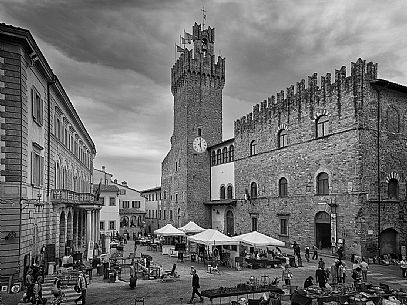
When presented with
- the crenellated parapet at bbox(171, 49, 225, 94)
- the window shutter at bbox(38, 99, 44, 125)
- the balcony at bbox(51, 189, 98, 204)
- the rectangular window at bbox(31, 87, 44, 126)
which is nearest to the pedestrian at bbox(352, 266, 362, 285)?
the rectangular window at bbox(31, 87, 44, 126)

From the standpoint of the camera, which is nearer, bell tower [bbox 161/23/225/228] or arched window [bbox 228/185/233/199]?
arched window [bbox 228/185/233/199]

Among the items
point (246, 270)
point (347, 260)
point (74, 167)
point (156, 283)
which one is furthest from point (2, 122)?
point (347, 260)

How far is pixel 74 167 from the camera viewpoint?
36406 millimetres

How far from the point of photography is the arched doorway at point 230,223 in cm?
4493

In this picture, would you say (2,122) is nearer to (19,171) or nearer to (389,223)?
(19,171)

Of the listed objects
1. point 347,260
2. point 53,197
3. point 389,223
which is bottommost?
point 347,260

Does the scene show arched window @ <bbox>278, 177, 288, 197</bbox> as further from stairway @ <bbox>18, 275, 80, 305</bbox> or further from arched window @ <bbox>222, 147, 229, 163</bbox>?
stairway @ <bbox>18, 275, 80, 305</bbox>

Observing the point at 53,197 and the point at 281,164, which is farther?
the point at 281,164

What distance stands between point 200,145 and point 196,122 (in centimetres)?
277

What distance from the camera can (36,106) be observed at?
21.1 meters

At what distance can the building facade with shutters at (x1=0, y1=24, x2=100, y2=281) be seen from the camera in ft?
58.1

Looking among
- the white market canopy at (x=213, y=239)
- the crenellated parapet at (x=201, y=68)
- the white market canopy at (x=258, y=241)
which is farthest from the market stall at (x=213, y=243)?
the crenellated parapet at (x=201, y=68)

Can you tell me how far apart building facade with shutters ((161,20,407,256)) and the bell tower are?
0.35 meters

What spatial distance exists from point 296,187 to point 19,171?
21881 mm
